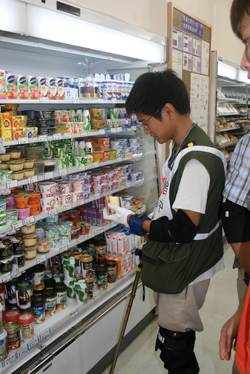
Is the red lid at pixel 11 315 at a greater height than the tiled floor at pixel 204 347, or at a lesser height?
greater

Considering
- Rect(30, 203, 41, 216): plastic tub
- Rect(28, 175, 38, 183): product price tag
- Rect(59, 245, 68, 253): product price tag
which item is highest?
Rect(28, 175, 38, 183): product price tag

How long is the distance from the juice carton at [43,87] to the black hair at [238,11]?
4.69ft

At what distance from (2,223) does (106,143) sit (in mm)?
1222

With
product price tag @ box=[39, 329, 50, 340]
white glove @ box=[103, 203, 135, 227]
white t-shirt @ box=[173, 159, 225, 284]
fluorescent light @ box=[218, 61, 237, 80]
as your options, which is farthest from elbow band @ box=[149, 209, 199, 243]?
fluorescent light @ box=[218, 61, 237, 80]

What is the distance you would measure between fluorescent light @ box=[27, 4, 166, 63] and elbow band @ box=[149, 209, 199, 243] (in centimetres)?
119

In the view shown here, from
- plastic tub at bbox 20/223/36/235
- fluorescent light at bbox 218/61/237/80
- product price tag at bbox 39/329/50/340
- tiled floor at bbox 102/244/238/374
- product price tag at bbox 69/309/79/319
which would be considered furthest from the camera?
fluorescent light at bbox 218/61/237/80

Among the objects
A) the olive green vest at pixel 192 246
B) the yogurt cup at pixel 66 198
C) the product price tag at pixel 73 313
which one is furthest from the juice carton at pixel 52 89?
the product price tag at pixel 73 313

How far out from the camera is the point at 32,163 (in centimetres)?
206

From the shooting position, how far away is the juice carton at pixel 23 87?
1866 millimetres

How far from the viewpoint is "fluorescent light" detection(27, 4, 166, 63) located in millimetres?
1663

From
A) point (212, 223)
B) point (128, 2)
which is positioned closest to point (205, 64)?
point (128, 2)

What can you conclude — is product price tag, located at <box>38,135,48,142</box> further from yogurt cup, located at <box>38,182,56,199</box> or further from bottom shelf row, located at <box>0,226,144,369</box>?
bottom shelf row, located at <box>0,226,144,369</box>

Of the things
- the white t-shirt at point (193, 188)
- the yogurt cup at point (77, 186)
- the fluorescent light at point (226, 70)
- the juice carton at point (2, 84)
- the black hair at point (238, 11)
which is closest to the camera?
the black hair at point (238, 11)

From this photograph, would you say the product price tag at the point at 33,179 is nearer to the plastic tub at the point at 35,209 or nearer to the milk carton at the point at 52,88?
the plastic tub at the point at 35,209
